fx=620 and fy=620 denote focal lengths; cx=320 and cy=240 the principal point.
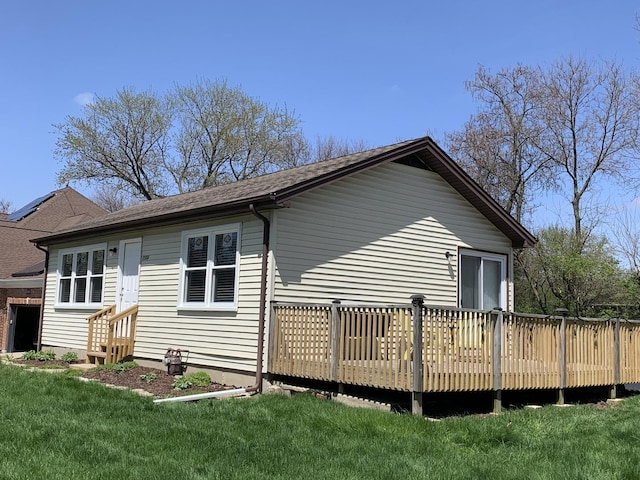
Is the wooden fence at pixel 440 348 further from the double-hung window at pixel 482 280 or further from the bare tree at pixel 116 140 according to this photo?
the bare tree at pixel 116 140

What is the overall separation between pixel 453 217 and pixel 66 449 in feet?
32.0

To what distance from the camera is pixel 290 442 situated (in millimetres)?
6277

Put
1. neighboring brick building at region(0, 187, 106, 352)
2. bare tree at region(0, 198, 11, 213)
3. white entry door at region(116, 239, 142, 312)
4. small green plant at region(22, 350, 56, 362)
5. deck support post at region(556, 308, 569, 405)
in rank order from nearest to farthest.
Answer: deck support post at region(556, 308, 569, 405) < white entry door at region(116, 239, 142, 312) < small green plant at region(22, 350, 56, 362) < neighboring brick building at region(0, 187, 106, 352) < bare tree at region(0, 198, 11, 213)

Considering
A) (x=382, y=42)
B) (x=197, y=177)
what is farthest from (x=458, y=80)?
(x=197, y=177)

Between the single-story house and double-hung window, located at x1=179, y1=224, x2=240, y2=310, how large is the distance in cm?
3

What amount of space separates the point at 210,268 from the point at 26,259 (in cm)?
1408

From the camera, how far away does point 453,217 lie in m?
13.6

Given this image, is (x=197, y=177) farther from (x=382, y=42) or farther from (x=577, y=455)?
(x=577, y=455)

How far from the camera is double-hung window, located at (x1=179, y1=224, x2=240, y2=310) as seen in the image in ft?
36.7

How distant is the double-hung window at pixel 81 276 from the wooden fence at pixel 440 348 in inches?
267

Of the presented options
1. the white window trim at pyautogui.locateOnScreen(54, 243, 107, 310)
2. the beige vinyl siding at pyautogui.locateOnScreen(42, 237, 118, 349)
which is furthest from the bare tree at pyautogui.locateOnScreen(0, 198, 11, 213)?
the white window trim at pyautogui.locateOnScreen(54, 243, 107, 310)

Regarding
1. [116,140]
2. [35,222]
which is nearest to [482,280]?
[35,222]

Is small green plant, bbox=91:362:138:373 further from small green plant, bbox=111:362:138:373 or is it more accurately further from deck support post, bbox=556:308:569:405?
deck support post, bbox=556:308:569:405

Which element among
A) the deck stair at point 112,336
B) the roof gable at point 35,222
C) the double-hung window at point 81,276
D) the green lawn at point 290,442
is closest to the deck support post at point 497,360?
the green lawn at point 290,442
